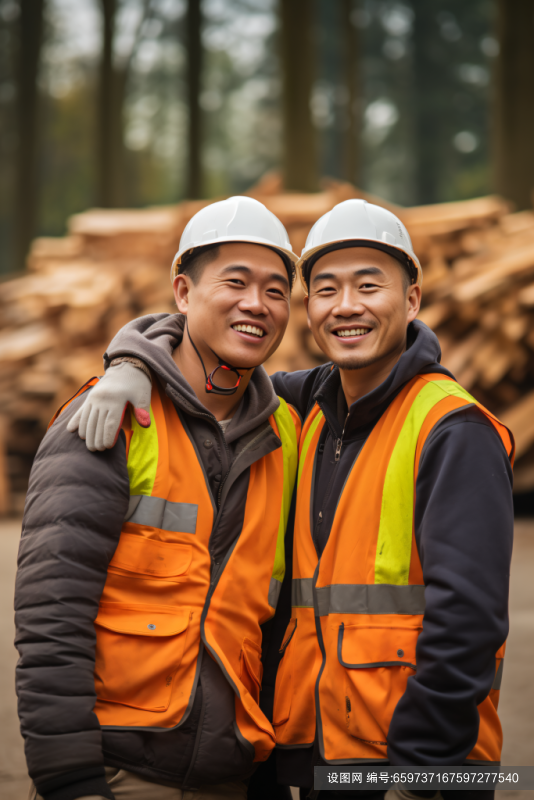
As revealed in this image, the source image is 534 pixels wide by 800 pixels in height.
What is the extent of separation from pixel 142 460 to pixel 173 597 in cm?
44

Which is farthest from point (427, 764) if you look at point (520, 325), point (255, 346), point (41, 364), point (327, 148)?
point (327, 148)

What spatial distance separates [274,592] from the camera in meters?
2.58

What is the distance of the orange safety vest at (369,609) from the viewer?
218cm

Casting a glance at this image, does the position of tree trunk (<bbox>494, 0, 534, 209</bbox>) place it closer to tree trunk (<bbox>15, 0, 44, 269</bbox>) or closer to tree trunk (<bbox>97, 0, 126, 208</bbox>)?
tree trunk (<bbox>97, 0, 126, 208</bbox>)

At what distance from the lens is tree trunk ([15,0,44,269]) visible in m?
16.8

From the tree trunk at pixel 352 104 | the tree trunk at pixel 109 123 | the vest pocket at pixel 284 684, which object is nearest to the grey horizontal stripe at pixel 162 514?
the vest pocket at pixel 284 684

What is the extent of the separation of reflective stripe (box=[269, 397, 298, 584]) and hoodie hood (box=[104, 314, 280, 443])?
133mm

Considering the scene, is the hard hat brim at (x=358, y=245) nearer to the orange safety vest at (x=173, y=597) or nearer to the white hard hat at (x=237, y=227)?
the white hard hat at (x=237, y=227)

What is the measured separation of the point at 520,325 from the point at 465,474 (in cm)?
572

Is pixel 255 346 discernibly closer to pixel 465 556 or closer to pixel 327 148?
pixel 465 556

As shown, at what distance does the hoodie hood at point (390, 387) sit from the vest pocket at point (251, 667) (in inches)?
30.8

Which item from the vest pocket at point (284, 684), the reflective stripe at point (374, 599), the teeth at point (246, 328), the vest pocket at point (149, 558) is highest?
the teeth at point (246, 328)

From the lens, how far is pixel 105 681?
222cm

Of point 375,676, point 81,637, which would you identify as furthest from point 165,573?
point 375,676
